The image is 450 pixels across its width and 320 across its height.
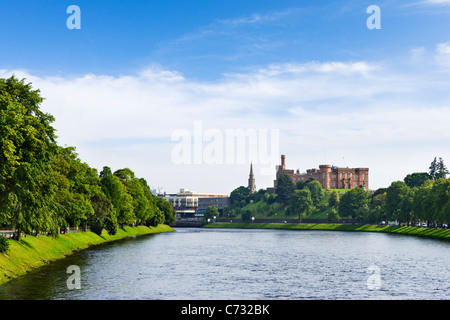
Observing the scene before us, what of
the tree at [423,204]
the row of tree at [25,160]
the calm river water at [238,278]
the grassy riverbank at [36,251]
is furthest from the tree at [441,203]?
the row of tree at [25,160]

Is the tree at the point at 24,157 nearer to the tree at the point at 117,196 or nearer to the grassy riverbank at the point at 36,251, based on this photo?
the grassy riverbank at the point at 36,251

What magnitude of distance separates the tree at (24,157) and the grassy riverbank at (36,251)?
14.4 feet

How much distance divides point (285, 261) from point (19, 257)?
3996 centimetres

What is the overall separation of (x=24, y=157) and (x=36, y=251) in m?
22.5

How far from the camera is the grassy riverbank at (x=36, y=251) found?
60759mm

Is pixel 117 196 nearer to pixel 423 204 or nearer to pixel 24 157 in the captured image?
pixel 24 157

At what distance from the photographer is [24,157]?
6012 cm

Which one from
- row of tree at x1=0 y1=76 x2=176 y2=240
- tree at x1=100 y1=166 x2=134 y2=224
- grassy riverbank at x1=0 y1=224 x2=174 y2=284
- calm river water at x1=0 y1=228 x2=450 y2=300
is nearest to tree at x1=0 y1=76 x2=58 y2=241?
row of tree at x1=0 y1=76 x2=176 y2=240

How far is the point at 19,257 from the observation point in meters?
67.5

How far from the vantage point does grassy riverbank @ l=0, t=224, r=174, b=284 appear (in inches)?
2392

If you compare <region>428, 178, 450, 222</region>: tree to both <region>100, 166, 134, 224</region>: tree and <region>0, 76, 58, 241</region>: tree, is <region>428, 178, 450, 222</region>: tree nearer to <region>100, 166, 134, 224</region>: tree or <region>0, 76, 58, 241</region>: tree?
<region>100, 166, 134, 224</region>: tree

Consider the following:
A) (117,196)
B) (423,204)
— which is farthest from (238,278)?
(423,204)
